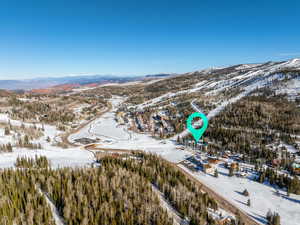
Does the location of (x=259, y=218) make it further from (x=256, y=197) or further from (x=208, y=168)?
(x=208, y=168)

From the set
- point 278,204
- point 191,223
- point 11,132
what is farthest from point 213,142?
point 11,132

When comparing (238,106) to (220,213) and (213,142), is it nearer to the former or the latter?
(213,142)

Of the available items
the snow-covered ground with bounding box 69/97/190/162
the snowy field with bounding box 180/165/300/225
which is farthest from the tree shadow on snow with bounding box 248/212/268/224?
the snow-covered ground with bounding box 69/97/190/162

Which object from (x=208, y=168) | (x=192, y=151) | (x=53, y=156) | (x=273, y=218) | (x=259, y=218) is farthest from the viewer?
(x=192, y=151)

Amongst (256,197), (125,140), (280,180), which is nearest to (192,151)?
(280,180)

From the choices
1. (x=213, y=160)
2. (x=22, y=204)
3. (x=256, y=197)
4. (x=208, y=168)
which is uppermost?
(x=22, y=204)

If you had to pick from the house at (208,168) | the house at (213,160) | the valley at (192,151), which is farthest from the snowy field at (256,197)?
the house at (213,160)

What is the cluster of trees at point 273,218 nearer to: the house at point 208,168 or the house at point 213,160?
the house at point 208,168

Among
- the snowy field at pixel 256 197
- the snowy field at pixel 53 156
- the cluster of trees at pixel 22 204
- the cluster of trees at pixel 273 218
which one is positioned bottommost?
the snowy field at pixel 256 197
